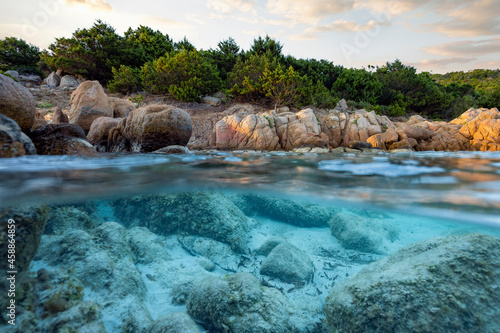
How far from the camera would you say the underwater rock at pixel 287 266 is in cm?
338

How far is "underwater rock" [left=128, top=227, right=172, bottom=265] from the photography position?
346 cm

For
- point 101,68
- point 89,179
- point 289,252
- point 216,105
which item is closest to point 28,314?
point 89,179

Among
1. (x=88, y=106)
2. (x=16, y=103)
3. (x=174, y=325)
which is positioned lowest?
(x=174, y=325)

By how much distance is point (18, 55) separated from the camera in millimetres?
26250

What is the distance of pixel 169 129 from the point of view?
29.1 feet

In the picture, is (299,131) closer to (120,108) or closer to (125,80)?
(120,108)

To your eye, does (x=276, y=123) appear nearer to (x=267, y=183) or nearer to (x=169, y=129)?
(x=169, y=129)

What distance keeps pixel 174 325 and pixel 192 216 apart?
101 inches

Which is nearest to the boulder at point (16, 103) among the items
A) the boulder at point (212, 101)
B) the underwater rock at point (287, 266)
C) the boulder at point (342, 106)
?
the underwater rock at point (287, 266)

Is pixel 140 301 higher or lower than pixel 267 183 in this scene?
lower

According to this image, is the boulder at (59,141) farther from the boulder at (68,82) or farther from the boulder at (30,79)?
the boulder at (30,79)

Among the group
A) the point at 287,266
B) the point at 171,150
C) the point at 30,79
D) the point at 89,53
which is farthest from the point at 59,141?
the point at 30,79

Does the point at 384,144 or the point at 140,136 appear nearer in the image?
the point at 140,136

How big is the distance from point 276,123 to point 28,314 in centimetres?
1543
